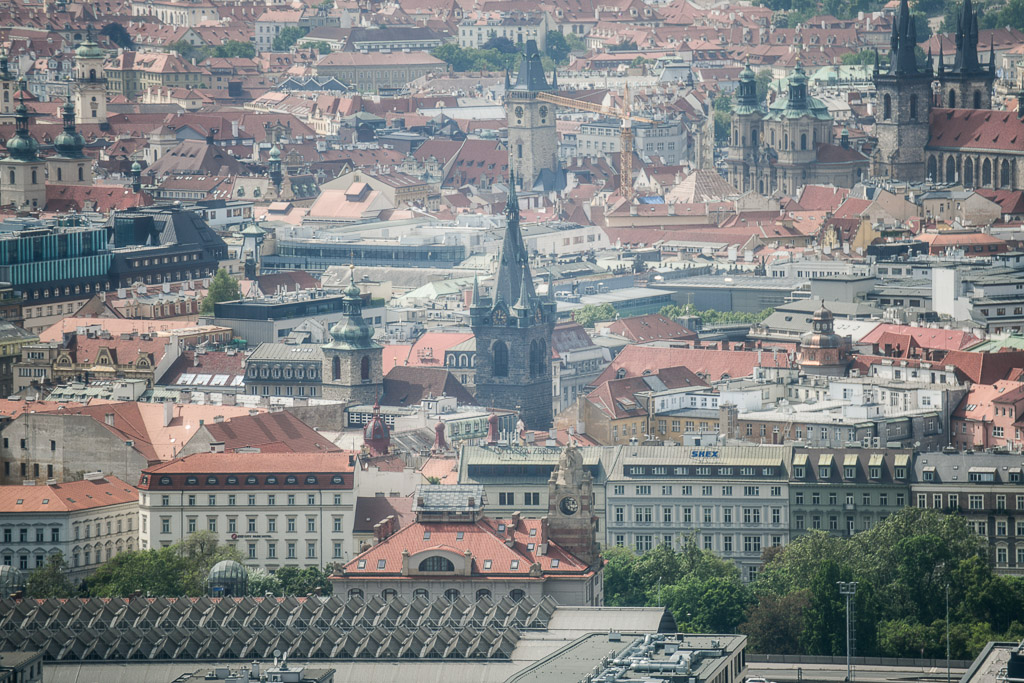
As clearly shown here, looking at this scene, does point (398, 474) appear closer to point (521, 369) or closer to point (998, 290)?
point (521, 369)

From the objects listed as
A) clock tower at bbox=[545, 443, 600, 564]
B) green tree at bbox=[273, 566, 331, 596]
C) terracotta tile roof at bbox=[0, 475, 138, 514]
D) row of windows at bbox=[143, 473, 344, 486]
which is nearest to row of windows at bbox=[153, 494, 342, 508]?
row of windows at bbox=[143, 473, 344, 486]

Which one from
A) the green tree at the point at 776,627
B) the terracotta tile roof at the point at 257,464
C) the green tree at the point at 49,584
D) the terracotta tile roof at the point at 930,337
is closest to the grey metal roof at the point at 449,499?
the green tree at the point at 776,627

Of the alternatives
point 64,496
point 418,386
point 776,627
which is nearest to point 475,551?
point 776,627

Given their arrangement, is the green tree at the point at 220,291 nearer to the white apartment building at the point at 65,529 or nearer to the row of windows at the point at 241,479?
the white apartment building at the point at 65,529

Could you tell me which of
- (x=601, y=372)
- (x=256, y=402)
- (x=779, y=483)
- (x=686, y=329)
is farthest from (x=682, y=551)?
(x=686, y=329)

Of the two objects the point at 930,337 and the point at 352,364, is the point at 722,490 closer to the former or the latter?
the point at 352,364

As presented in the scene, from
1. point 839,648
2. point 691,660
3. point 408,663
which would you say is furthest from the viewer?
point 839,648
